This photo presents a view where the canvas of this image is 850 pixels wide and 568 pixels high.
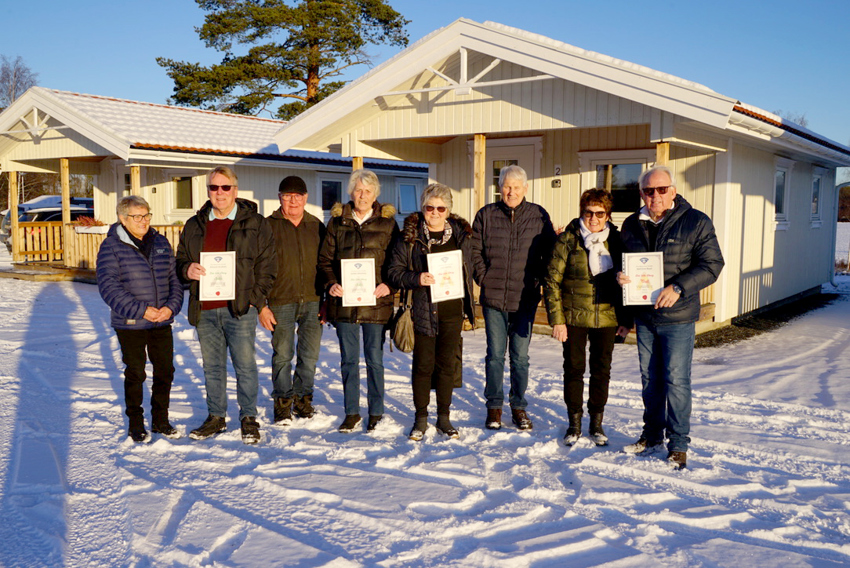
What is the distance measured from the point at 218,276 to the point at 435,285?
1.56m

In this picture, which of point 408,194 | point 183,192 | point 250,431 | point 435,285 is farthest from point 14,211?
point 435,285

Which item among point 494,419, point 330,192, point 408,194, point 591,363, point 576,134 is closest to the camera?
point 591,363

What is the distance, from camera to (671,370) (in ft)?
15.3

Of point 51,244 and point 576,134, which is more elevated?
point 576,134

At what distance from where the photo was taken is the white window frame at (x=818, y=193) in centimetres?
1482

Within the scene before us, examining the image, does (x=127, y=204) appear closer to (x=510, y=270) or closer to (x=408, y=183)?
(x=510, y=270)

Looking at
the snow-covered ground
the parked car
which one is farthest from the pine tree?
the snow-covered ground

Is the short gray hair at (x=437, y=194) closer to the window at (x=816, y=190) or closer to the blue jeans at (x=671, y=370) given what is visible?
the blue jeans at (x=671, y=370)

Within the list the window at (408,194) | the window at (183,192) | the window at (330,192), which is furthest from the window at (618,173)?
the window at (183,192)

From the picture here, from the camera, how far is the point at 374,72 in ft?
34.8

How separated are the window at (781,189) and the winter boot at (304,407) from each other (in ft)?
32.5

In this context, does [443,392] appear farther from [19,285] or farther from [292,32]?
[292,32]

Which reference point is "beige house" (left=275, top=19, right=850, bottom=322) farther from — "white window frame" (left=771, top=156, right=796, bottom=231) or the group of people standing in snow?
the group of people standing in snow

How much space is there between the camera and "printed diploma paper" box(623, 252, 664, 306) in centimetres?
454
